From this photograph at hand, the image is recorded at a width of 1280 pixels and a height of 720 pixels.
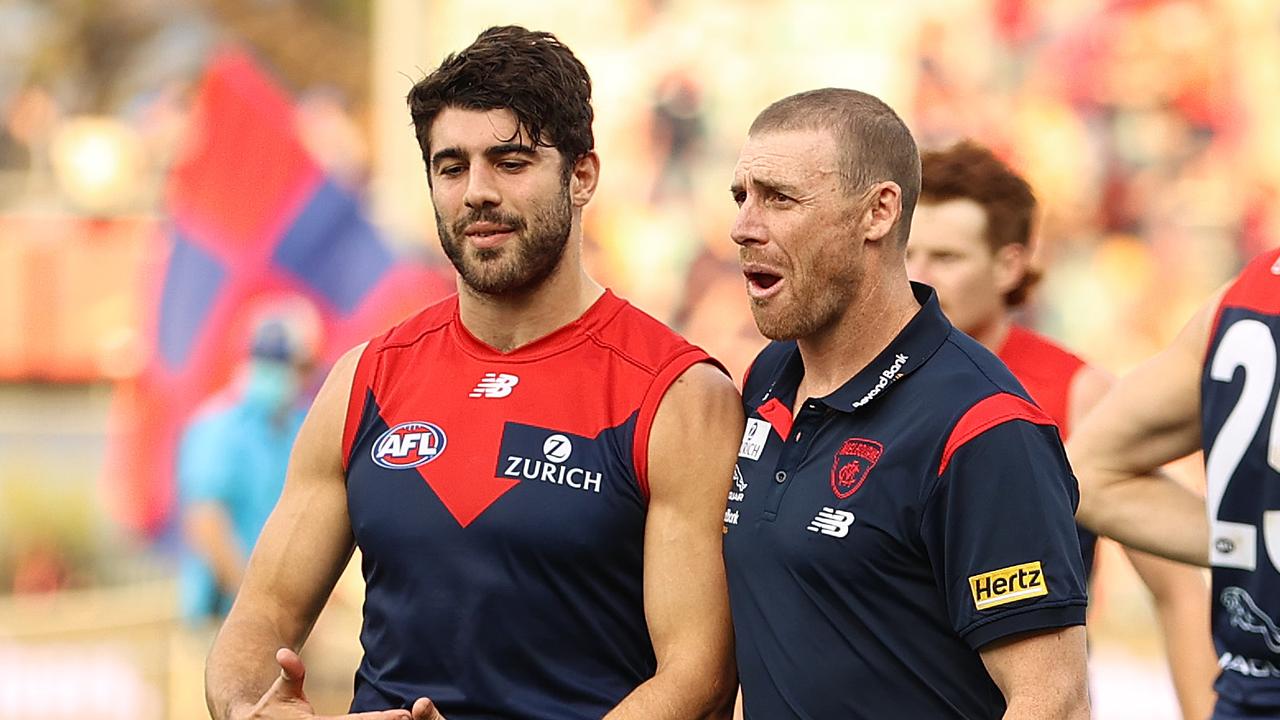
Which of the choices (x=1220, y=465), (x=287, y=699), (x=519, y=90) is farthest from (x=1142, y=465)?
(x=287, y=699)

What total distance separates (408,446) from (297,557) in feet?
1.18

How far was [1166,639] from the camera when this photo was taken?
15.9ft

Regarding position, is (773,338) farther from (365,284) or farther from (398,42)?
(398,42)

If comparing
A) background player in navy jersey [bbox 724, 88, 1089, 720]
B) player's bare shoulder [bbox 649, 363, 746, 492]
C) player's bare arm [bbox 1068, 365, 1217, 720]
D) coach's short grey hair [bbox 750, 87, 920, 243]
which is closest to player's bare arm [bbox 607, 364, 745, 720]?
player's bare shoulder [bbox 649, 363, 746, 492]

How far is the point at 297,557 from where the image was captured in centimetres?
375

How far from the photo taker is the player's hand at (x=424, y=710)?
327 centimetres

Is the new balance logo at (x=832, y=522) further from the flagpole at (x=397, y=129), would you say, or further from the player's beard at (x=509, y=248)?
the flagpole at (x=397, y=129)

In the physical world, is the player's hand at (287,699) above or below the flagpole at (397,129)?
below

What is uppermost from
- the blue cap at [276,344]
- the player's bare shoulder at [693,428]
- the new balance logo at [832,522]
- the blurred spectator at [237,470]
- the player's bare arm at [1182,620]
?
the player's bare shoulder at [693,428]

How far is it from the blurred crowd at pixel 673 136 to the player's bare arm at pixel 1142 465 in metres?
6.81

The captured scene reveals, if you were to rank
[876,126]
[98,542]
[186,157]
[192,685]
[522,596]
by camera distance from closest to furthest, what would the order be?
[876,126] → [522,596] → [192,685] → [186,157] → [98,542]

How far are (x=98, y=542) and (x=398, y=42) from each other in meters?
4.28

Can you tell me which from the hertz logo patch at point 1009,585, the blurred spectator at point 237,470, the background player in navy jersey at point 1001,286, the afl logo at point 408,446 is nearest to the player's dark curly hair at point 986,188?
the background player in navy jersey at point 1001,286

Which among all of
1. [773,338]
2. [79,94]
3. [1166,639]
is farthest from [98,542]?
[773,338]
